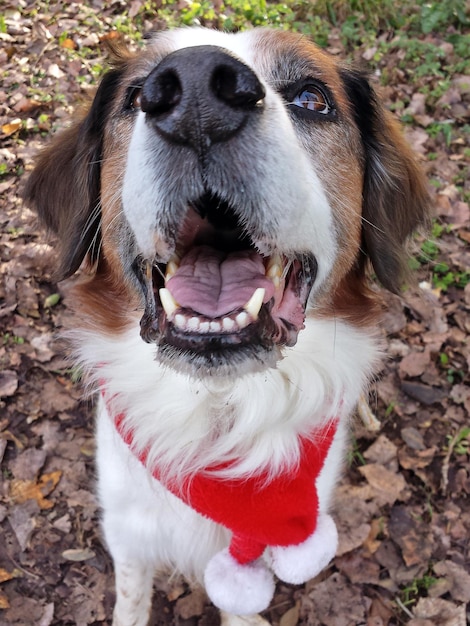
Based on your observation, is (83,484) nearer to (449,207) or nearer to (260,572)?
(260,572)

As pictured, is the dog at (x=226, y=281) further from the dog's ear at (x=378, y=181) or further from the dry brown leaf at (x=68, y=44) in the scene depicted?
the dry brown leaf at (x=68, y=44)

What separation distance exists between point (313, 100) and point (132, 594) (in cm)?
224

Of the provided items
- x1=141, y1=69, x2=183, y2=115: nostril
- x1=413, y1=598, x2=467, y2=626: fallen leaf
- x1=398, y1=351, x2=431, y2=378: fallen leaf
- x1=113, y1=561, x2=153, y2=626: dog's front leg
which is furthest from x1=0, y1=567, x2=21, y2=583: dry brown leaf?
x1=141, y1=69, x2=183, y2=115: nostril

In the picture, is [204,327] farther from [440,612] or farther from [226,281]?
[440,612]

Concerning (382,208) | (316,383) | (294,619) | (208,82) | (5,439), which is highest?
(208,82)

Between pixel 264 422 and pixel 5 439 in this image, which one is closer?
pixel 264 422

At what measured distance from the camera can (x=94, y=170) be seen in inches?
91.8

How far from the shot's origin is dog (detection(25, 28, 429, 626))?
155 centimetres

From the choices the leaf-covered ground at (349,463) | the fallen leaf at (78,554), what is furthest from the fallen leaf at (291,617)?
the fallen leaf at (78,554)

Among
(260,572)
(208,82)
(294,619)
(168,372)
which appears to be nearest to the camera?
(208,82)

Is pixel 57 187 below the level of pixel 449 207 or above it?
above

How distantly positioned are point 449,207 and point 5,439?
3421mm

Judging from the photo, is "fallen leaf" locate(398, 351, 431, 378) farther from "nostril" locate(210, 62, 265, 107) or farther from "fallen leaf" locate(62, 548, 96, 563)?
"nostril" locate(210, 62, 265, 107)

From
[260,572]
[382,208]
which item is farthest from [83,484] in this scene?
[382,208]
